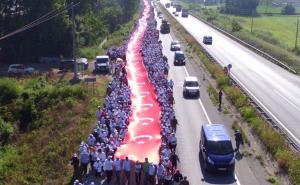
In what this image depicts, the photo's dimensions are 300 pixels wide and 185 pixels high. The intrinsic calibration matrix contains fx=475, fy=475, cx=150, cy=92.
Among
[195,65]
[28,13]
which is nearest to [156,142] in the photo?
[195,65]

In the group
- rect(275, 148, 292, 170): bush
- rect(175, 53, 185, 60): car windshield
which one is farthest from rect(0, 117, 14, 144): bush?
rect(175, 53, 185, 60): car windshield

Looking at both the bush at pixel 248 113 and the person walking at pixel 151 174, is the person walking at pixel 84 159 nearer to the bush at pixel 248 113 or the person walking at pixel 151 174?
the person walking at pixel 151 174

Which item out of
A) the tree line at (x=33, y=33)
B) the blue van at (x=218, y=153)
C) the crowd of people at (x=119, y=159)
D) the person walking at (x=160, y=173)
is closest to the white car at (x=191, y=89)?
the crowd of people at (x=119, y=159)

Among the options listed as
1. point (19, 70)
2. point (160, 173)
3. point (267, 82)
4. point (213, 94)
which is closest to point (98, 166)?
point (160, 173)

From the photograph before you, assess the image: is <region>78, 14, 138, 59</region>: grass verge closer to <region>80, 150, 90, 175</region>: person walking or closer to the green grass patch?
the green grass patch

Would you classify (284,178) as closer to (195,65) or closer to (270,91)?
(270,91)

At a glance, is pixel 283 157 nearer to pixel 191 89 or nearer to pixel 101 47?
pixel 191 89

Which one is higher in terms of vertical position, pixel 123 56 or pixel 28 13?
pixel 28 13
